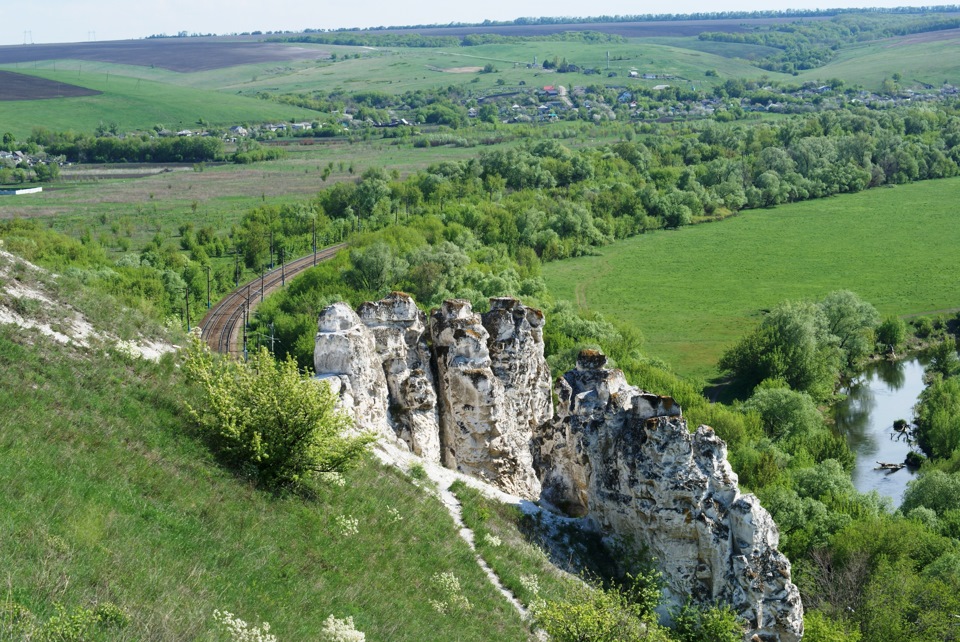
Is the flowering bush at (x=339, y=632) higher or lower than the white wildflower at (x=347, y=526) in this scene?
higher

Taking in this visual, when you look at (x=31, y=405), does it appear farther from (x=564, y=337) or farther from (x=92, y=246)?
(x=92, y=246)

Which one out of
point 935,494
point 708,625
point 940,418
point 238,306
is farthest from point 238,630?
point 238,306

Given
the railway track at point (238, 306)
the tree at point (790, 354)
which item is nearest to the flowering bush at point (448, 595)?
the railway track at point (238, 306)

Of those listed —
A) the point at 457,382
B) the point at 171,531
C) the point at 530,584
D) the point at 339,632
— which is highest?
the point at 171,531

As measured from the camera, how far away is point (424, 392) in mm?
32438

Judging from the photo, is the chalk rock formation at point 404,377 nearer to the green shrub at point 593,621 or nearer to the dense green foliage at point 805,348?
the green shrub at point 593,621

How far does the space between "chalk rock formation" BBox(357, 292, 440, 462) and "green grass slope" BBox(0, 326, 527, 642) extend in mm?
5977

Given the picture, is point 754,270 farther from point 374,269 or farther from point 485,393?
point 485,393

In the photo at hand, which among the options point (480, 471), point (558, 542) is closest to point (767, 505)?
point (480, 471)

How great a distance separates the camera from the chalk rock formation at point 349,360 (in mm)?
30031

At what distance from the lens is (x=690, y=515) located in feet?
85.1

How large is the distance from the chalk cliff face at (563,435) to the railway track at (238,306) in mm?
30489

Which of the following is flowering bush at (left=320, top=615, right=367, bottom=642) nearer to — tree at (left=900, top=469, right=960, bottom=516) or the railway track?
tree at (left=900, top=469, right=960, bottom=516)

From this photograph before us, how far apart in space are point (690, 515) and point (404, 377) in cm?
1073
